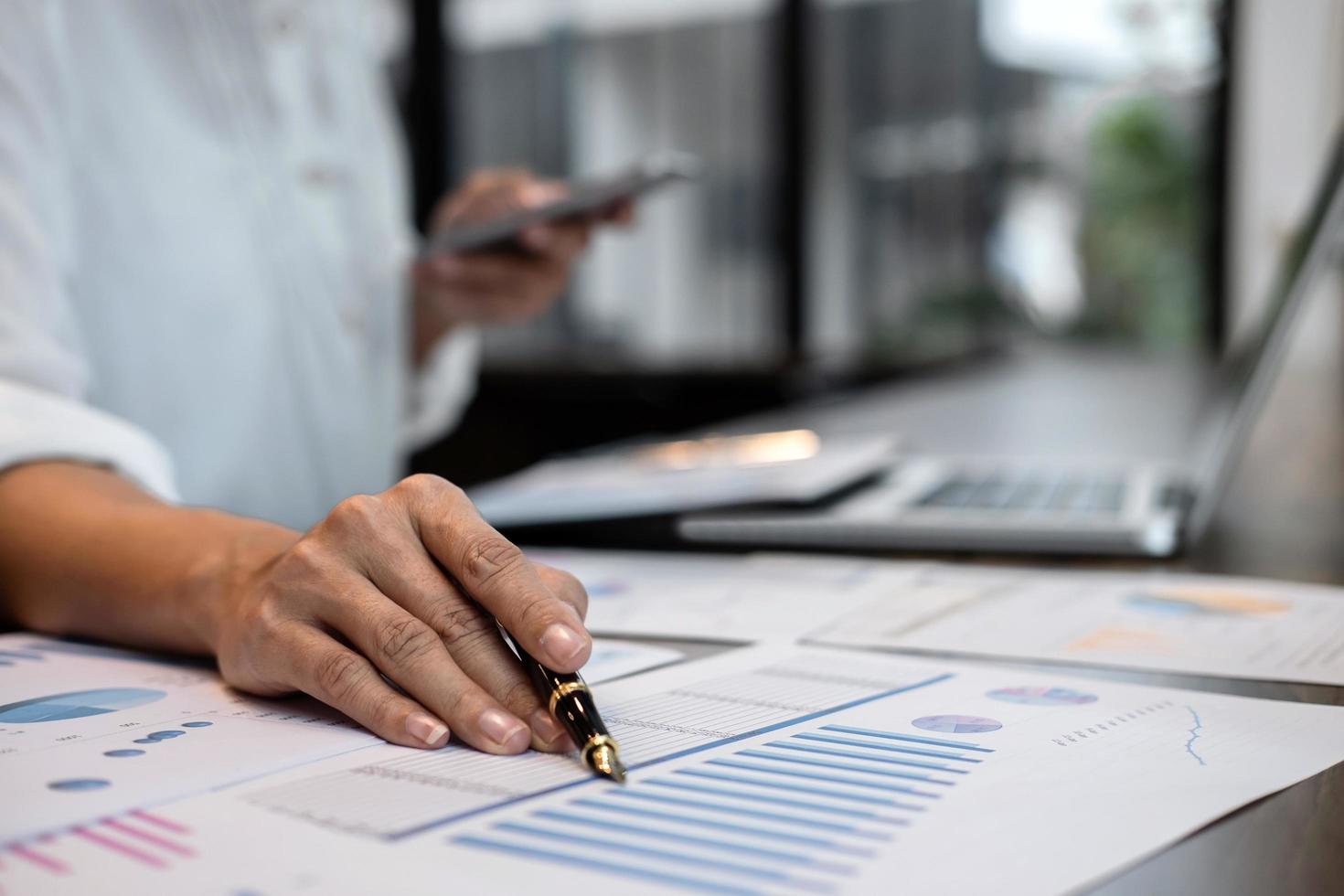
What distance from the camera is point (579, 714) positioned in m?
0.45

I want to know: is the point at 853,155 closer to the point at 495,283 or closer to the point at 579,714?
the point at 495,283

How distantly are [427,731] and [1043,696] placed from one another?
0.88 feet

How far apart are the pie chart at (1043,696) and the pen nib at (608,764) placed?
0.63ft

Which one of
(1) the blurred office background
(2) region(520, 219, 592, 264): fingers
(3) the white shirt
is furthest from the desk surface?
(1) the blurred office background

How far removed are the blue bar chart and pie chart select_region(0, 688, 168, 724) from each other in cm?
23

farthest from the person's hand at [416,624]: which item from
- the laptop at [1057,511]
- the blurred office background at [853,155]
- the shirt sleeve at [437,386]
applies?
the blurred office background at [853,155]

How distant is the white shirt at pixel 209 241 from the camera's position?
2.85 feet

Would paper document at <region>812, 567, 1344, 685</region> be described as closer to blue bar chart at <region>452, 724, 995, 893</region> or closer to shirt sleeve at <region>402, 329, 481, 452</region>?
blue bar chart at <region>452, 724, 995, 893</region>

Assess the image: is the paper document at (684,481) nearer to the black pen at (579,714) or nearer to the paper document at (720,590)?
the paper document at (720,590)

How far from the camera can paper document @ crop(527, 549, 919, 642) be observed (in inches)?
27.3

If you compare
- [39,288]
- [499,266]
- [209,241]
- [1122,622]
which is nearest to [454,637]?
[1122,622]

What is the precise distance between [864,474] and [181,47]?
735mm

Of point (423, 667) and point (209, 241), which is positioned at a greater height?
point (209, 241)

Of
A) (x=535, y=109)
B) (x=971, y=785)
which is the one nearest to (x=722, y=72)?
(x=535, y=109)
